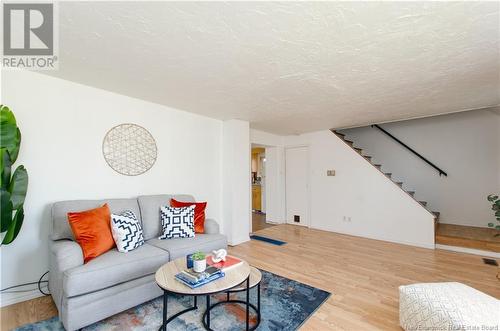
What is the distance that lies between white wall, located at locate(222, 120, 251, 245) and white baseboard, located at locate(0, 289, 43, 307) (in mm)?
2562

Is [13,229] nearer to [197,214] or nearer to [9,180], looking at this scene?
[9,180]

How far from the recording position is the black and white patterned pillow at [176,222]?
2760 mm

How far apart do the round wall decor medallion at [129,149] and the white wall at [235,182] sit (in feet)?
4.51

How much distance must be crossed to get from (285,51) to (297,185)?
13.9 ft

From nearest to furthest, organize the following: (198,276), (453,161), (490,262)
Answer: (198,276) < (490,262) < (453,161)

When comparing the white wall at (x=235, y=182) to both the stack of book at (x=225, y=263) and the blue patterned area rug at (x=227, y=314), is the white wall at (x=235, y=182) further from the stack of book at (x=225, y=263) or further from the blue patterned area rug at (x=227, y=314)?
the stack of book at (x=225, y=263)

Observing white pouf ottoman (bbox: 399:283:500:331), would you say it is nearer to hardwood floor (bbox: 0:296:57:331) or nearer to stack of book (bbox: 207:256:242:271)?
stack of book (bbox: 207:256:242:271)

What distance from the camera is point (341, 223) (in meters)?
4.98

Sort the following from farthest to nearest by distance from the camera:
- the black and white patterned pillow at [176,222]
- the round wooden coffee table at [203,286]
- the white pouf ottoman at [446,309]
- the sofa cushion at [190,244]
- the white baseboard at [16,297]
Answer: the black and white patterned pillow at [176,222] < the sofa cushion at [190,244] < the white baseboard at [16,297] < the round wooden coffee table at [203,286] < the white pouf ottoman at [446,309]

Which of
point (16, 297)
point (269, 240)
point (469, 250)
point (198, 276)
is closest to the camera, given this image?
point (198, 276)

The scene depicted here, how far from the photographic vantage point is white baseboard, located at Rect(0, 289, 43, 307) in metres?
2.16

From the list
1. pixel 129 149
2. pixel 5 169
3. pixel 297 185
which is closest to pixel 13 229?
pixel 5 169

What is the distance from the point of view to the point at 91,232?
6.99 feet

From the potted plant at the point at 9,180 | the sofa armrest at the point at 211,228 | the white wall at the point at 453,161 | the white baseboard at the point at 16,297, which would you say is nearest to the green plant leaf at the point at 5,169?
the potted plant at the point at 9,180
